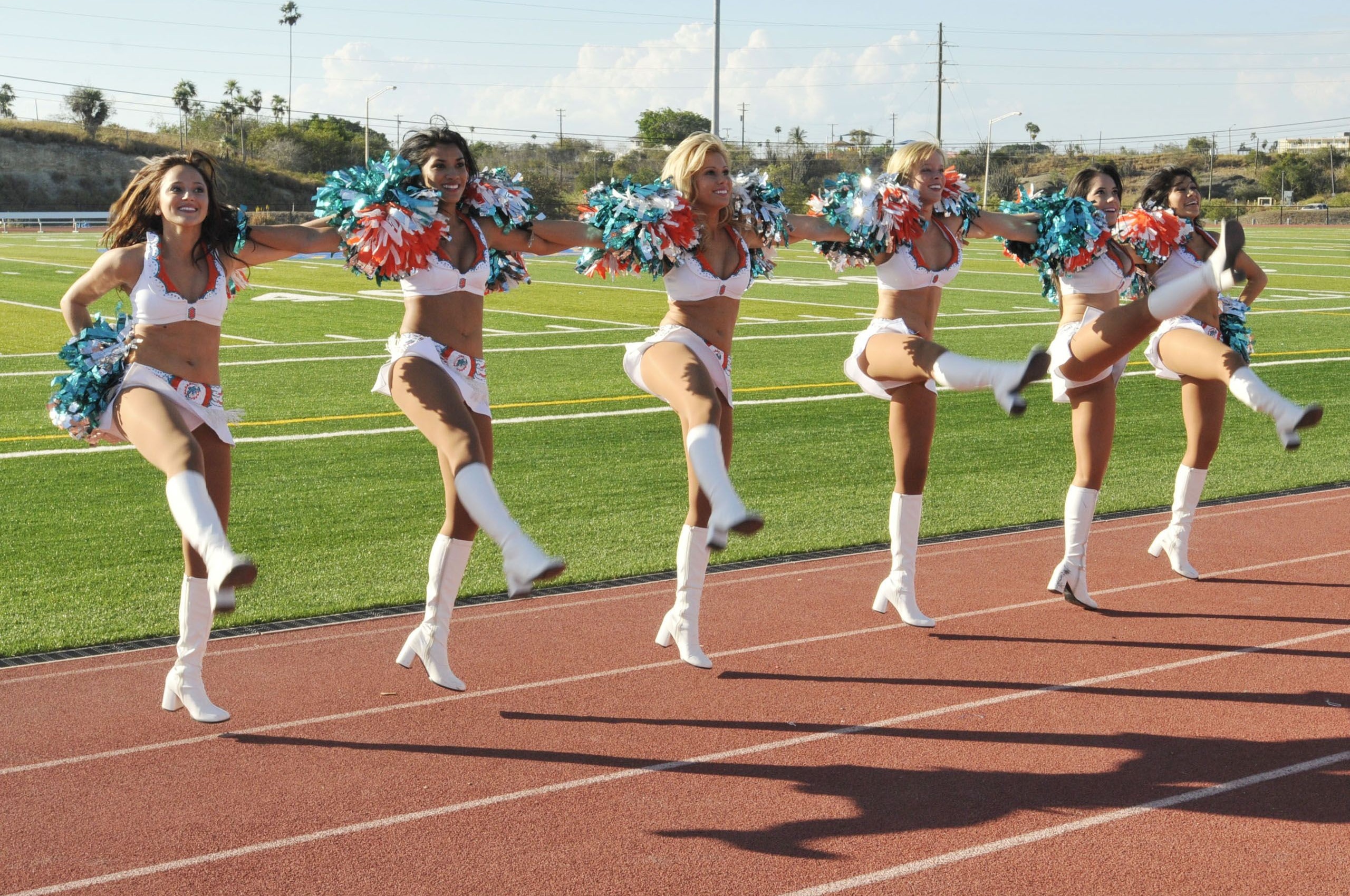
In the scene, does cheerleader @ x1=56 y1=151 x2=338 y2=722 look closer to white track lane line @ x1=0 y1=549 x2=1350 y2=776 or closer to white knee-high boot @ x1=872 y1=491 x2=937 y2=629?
white track lane line @ x1=0 y1=549 x2=1350 y2=776

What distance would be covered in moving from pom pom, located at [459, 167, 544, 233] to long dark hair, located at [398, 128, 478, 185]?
0.30 ft

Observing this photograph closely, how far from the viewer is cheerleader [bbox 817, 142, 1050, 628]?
20.2ft

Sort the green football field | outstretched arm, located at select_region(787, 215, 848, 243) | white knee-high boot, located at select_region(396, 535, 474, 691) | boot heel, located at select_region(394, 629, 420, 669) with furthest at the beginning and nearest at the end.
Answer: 1. the green football field
2. outstretched arm, located at select_region(787, 215, 848, 243)
3. boot heel, located at select_region(394, 629, 420, 669)
4. white knee-high boot, located at select_region(396, 535, 474, 691)

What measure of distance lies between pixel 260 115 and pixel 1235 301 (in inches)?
3745

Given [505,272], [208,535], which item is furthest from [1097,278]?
[208,535]

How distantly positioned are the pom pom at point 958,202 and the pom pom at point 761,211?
82 cm

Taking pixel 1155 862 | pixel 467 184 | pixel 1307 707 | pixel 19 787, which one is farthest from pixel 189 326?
pixel 1307 707

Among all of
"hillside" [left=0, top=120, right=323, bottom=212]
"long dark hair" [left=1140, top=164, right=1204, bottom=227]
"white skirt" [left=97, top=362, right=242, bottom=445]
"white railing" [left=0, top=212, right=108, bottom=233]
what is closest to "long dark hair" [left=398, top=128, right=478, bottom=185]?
Answer: "white skirt" [left=97, top=362, right=242, bottom=445]

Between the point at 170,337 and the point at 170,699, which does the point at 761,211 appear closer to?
the point at 170,337

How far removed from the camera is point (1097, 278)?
673 cm

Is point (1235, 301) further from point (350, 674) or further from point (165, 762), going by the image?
point (165, 762)

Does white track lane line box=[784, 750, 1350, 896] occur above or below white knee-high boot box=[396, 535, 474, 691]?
below

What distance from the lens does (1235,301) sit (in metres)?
7.47

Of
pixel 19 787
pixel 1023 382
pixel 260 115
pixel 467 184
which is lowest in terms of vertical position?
pixel 19 787
